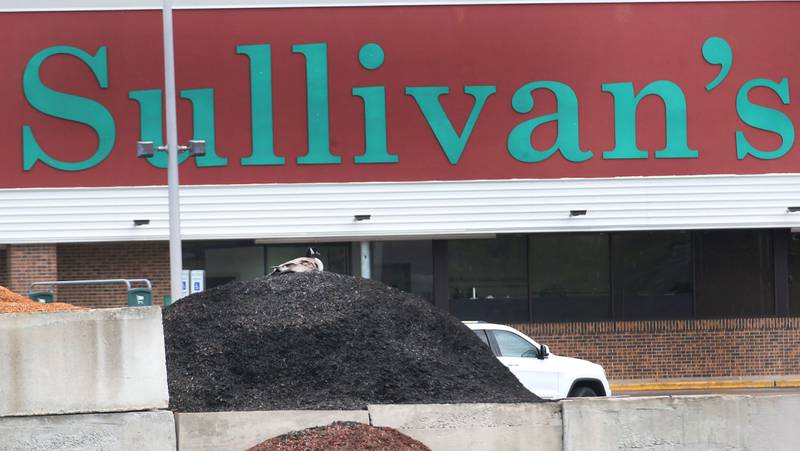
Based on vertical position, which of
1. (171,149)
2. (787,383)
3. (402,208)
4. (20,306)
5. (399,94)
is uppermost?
(399,94)

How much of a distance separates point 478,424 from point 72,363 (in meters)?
3.27

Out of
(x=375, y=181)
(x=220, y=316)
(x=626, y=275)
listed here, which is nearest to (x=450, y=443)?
(x=220, y=316)

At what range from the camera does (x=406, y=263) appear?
27.2 metres

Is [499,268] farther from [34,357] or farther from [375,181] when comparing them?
[34,357]

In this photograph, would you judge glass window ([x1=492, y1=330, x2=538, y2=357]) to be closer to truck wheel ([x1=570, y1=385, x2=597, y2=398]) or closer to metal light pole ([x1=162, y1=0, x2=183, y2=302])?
truck wheel ([x1=570, y1=385, x2=597, y2=398])

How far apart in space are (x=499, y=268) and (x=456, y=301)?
119 cm

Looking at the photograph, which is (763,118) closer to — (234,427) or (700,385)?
(700,385)

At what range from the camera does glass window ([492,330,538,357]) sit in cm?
1916

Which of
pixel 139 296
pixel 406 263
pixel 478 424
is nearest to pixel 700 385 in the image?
pixel 406 263

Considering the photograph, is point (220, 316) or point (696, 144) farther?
point (696, 144)

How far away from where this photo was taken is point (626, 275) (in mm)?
27703

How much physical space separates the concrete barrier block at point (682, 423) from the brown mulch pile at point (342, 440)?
1445 millimetres

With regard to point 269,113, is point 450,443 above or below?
below

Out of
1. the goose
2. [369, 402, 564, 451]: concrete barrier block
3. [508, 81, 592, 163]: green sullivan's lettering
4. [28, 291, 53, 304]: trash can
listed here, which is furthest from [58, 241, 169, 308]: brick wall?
[369, 402, 564, 451]: concrete barrier block
